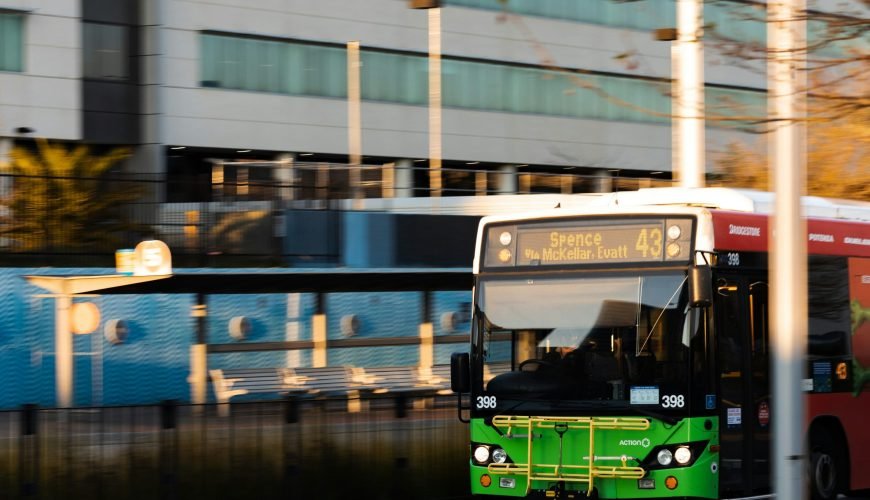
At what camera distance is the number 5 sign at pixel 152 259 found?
19438 millimetres

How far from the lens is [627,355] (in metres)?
11.6

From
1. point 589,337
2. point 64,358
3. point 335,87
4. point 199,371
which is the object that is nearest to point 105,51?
point 335,87

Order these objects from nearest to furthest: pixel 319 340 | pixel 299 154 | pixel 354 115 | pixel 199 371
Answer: pixel 199 371
pixel 319 340
pixel 354 115
pixel 299 154

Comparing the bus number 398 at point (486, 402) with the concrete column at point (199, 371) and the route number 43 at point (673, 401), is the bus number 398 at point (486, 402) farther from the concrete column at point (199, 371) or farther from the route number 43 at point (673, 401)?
the concrete column at point (199, 371)

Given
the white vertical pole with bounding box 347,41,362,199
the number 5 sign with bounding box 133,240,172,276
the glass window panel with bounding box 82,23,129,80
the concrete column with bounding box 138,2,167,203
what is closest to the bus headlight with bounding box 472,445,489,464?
the number 5 sign with bounding box 133,240,172,276

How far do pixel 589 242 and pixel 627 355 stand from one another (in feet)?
3.68

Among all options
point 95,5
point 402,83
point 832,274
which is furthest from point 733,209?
point 402,83

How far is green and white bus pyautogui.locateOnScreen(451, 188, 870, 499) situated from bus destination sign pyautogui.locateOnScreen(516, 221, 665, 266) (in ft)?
0.04

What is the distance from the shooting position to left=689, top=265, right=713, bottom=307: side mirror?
37.1 feet

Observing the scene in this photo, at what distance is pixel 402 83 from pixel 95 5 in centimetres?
1106

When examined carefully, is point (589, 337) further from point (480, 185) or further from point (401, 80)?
point (401, 80)

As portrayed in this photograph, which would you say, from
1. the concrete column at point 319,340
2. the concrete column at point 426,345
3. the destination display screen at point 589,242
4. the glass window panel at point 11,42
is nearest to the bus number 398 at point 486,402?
the destination display screen at point 589,242

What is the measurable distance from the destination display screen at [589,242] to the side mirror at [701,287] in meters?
0.44

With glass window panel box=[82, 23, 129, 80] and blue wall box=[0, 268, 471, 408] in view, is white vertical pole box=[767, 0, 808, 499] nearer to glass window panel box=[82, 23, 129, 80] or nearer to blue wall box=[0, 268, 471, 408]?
blue wall box=[0, 268, 471, 408]
